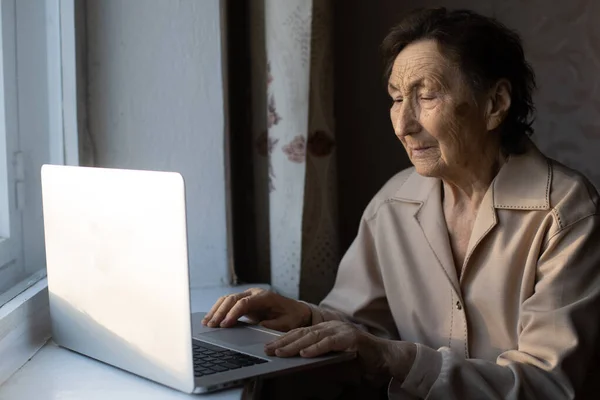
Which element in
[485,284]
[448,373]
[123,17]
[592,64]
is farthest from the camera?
[592,64]

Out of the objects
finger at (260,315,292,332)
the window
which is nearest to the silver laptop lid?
the window

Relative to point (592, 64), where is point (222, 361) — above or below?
below

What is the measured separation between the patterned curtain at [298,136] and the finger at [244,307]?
252mm

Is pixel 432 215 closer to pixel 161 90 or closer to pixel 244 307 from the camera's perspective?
pixel 244 307

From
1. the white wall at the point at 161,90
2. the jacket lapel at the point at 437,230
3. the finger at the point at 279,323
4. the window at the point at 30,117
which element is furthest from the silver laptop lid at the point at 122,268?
the jacket lapel at the point at 437,230

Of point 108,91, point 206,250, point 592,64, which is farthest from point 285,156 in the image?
point 592,64

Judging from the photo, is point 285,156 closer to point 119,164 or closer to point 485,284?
point 119,164

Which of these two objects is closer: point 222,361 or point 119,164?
point 222,361

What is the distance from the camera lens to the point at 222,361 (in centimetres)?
105

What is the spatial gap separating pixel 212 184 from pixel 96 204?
1.85ft

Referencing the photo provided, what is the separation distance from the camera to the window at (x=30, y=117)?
1.28 m

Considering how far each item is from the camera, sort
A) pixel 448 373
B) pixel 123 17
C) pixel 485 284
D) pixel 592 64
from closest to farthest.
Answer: pixel 448 373 → pixel 485 284 → pixel 123 17 → pixel 592 64

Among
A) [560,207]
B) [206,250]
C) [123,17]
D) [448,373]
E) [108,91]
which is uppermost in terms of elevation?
[123,17]

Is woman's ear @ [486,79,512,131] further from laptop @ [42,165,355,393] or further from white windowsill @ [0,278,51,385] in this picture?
white windowsill @ [0,278,51,385]
